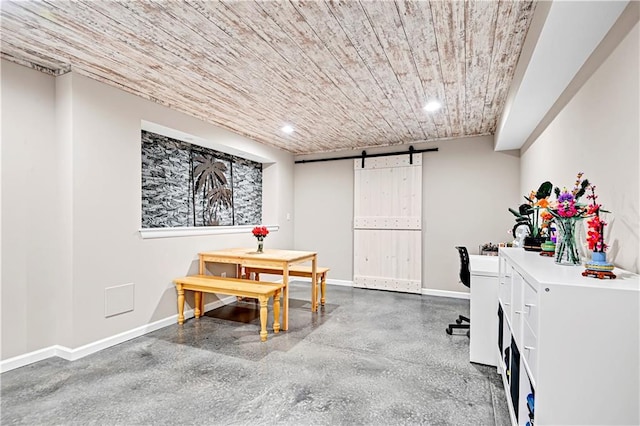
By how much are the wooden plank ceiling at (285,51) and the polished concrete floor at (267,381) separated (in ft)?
8.28

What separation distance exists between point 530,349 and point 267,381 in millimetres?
1834

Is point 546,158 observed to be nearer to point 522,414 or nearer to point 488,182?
point 488,182

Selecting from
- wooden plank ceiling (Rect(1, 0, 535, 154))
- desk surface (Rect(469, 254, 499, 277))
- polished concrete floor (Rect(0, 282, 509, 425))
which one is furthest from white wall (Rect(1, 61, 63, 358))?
desk surface (Rect(469, 254, 499, 277))

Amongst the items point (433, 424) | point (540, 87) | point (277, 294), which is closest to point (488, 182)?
point (540, 87)

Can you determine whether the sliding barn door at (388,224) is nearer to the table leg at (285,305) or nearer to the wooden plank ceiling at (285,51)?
the wooden plank ceiling at (285,51)

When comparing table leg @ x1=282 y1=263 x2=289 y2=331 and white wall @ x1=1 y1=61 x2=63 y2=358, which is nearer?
white wall @ x1=1 y1=61 x2=63 y2=358

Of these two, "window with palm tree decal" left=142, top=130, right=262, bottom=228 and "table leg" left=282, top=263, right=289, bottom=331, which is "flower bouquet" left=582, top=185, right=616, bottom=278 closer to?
"table leg" left=282, top=263, right=289, bottom=331

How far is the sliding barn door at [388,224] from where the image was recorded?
17.4 ft

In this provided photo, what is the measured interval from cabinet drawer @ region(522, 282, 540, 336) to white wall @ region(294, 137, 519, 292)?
374 centimetres

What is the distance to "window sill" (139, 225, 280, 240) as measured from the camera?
3.47 metres

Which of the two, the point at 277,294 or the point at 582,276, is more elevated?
the point at 582,276

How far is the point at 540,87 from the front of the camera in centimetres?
242

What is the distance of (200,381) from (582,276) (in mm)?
2507

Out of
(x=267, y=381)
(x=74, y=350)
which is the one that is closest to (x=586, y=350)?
(x=267, y=381)
